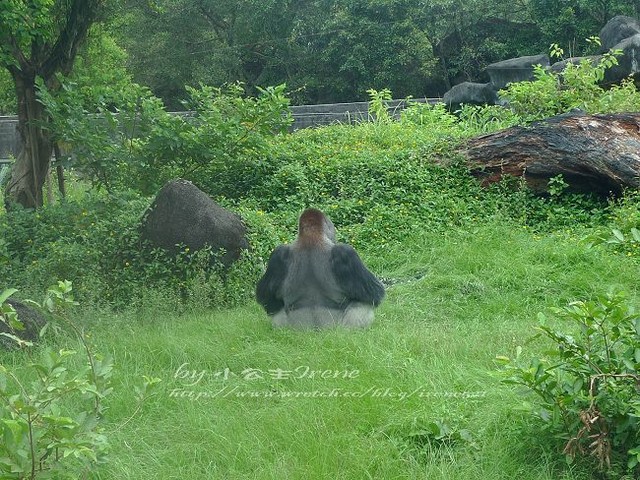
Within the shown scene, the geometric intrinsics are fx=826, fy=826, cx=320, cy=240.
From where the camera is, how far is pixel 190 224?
8172mm

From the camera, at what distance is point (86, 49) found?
13.2 meters

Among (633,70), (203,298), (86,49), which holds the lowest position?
(203,298)

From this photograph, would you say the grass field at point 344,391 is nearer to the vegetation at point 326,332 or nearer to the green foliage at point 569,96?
the vegetation at point 326,332

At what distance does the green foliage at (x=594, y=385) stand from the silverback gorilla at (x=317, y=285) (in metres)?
2.65

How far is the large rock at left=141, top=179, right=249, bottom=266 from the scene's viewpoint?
815cm

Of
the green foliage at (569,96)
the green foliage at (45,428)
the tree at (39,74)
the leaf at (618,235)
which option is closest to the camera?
the green foliage at (45,428)

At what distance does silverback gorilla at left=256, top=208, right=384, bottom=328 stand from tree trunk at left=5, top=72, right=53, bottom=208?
211 inches

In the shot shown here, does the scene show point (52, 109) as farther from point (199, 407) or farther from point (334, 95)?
point (334, 95)

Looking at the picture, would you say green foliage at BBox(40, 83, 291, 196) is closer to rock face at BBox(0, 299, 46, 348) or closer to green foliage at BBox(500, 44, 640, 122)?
rock face at BBox(0, 299, 46, 348)

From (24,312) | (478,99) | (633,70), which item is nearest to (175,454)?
(24,312)

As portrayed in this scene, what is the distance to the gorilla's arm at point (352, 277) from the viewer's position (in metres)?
6.57

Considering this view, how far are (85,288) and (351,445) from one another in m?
4.34

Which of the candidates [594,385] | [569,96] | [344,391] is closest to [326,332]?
[344,391]

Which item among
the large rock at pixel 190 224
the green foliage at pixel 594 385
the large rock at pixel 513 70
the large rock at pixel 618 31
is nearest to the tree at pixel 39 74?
the large rock at pixel 190 224
